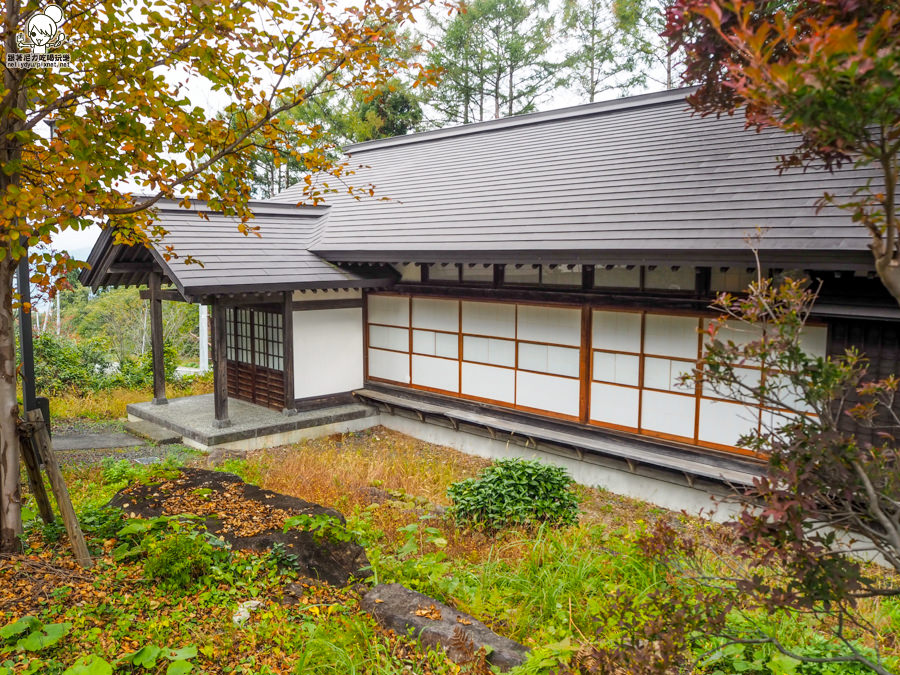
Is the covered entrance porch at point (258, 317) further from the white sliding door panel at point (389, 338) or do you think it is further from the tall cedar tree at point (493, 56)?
the tall cedar tree at point (493, 56)

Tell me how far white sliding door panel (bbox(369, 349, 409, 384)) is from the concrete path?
4.42 meters

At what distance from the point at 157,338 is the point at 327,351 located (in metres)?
3.31

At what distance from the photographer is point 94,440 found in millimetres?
10492

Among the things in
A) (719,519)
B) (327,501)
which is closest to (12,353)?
(327,501)

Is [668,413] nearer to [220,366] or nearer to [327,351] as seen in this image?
[327,351]

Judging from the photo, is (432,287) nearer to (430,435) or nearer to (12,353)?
(430,435)

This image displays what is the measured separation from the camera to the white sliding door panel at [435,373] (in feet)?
37.2

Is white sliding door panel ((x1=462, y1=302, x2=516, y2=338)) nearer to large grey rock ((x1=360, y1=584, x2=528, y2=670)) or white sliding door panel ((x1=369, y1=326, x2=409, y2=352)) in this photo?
white sliding door panel ((x1=369, y1=326, x2=409, y2=352))

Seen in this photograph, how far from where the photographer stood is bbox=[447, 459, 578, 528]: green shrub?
621 cm

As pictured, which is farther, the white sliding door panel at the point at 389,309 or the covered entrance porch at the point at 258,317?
the white sliding door panel at the point at 389,309

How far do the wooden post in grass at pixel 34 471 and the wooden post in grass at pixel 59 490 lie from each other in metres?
0.04

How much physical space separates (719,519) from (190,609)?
6.48m

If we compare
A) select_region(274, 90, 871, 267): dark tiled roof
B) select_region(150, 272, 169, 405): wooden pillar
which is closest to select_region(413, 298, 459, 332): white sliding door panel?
select_region(274, 90, 871, 267): dark tiled roof

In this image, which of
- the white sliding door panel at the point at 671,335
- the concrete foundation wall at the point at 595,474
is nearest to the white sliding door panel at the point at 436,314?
the concrete foundation wall at the point at 595,474
